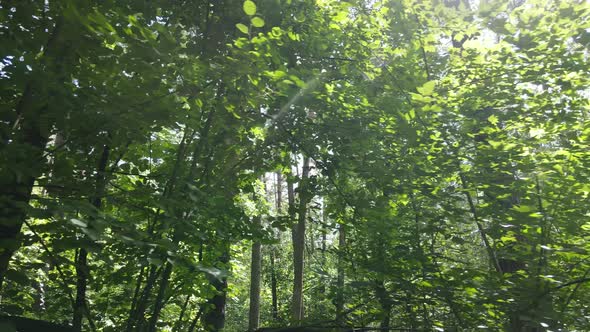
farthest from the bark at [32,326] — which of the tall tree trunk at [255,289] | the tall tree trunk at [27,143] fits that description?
the tall tree trunk at [255,289]

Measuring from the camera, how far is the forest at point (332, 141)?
2.20 m

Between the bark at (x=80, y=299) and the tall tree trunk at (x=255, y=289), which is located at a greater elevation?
the tall tree trunk at (x=255, y=289)

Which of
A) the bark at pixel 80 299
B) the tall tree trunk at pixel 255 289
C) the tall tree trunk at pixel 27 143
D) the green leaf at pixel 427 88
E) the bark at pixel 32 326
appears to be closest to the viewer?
the tall tree trunk at pixel 27 143

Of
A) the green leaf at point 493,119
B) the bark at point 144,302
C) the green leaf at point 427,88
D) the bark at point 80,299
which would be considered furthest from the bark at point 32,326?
the green leaf at point 493,119

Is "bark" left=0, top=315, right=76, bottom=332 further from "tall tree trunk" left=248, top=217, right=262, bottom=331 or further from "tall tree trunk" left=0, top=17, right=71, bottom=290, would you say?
"tall tree trunk" left=248, top=217, right=262, bottom=331

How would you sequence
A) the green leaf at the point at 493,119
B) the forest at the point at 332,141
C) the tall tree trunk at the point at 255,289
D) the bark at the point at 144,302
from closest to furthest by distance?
1. the forest at the point at 332,141
2. the bark at the point at 144,302
3. the green leaf at the point at 493,119
4. the tall tree trunk at the point at 255,289

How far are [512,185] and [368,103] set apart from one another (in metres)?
1.37

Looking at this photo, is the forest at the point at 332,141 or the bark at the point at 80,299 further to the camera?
the bark at the point at 80,299

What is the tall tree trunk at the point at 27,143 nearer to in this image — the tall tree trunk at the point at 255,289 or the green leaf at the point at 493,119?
the green leaf at the point at 493,119

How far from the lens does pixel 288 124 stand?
3809 millimetres

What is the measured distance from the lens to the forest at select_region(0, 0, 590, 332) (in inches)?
86.7

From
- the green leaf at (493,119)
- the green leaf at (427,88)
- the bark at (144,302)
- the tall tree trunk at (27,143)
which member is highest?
the green leaf at (493,119)

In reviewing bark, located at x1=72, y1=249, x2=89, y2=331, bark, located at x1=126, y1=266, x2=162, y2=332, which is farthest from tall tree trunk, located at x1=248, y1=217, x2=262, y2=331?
bark, located at x1=126, y1=266, x2=162, y2=332

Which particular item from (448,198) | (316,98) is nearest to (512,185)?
(448,198)
